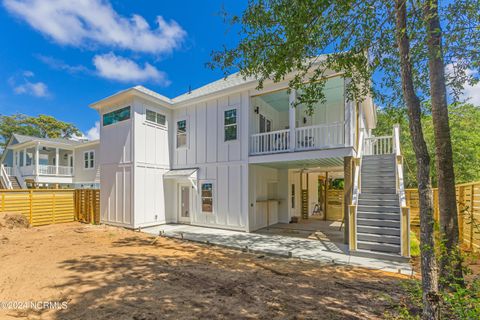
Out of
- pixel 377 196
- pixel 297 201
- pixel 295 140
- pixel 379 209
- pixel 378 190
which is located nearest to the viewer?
pixel 379 209

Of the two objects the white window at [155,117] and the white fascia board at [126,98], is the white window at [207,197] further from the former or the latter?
the white fascia board at [126,98]

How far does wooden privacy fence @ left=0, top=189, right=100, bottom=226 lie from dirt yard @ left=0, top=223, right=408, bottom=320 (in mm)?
4872

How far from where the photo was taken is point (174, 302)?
3742 millimetres

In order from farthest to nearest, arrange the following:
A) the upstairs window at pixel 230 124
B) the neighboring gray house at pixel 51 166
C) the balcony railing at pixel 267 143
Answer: the neighboring gray house at pixel 51 166, the upstairs window at pixel 230 124, the balcony railing at pixel 267 143

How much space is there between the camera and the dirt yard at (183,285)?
3.44 meters

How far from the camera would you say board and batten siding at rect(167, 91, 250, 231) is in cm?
970

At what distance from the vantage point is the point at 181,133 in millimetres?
11891

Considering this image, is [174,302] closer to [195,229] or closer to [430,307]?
[430,307]

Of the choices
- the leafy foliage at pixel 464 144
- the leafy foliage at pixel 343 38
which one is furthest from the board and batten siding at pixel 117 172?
the leafy foliage at pixel 464 144

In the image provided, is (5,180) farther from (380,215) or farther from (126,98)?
(380,215)

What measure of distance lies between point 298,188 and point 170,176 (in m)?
7.58

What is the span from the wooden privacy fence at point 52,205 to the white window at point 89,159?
25.8 feet

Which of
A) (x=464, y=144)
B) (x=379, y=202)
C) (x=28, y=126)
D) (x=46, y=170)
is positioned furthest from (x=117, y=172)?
(x=28, y=126)

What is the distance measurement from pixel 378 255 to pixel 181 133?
988 cm
